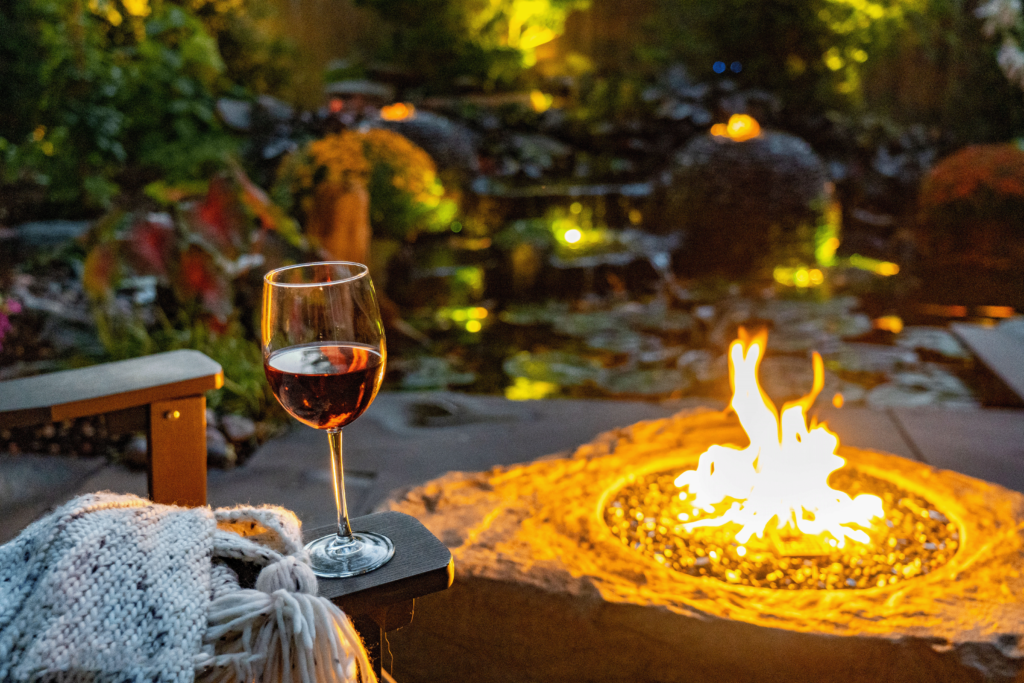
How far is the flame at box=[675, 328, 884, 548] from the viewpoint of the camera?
1.86 meters

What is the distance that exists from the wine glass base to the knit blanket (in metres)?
0.08

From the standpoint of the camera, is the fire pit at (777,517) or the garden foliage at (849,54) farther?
the garden foliage at (849,54)

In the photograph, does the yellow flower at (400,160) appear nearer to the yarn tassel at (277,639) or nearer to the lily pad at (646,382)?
the lily pad at (646,382)

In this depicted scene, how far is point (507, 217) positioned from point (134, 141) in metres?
4.30

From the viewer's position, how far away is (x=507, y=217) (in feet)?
25.9

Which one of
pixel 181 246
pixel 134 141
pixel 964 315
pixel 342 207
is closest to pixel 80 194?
pixel 134 141

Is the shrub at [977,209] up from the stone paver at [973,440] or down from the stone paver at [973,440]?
up

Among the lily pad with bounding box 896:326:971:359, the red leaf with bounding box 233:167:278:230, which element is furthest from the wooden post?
the lily pad with bounding box 896:326:971:359

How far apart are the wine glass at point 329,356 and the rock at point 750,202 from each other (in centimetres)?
614

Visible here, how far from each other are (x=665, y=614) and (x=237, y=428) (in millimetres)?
2224

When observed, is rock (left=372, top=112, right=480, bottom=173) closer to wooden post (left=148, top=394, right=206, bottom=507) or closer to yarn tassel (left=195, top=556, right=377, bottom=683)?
wooden post (left=148, top=394, right=206, bottom=507)

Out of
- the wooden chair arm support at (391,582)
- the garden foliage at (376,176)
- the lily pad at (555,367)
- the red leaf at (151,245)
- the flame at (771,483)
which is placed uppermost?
the garden foliage at (376,176)

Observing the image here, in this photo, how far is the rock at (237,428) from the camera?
324 cm

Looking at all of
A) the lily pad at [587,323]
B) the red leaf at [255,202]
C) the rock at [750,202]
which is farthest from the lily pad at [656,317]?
the red leaf at [255,202]
